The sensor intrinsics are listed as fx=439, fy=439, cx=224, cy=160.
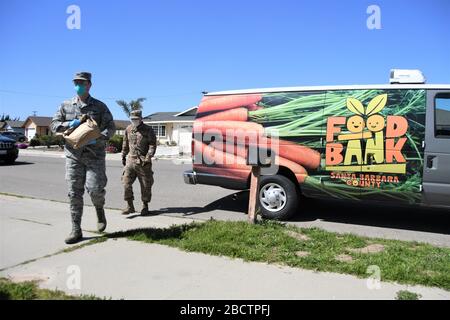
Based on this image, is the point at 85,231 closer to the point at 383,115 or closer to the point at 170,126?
the point at 383,115

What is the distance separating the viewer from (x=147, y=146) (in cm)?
770

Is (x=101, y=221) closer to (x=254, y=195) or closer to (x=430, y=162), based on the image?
(x=254, y=195)

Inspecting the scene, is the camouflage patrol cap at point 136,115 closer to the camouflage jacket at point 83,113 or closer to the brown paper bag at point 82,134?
the camouflage jacket at point 83,113

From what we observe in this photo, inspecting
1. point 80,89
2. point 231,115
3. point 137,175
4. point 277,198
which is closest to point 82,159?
point 80,89

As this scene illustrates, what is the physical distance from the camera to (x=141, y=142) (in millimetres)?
7645

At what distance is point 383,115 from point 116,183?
320 inches

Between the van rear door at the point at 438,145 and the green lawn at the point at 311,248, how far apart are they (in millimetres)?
1130

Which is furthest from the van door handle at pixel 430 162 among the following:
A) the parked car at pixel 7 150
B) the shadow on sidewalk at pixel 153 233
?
the parked car at pixel 7 150

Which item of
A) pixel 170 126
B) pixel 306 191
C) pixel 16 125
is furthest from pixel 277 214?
pixel 16 125

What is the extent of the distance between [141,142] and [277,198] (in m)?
2.53

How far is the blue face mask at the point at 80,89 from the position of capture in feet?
Result: 18.1

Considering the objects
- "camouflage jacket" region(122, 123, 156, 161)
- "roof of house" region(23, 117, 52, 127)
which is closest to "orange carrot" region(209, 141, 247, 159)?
"camouflage jacket" region(122, 123, 156, 161)

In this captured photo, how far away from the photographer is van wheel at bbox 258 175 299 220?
7.19 metres

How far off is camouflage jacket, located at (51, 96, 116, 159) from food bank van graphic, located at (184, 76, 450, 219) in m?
2.26
